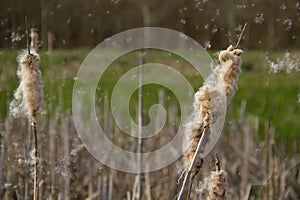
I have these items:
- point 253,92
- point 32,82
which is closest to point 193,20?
point 32,82

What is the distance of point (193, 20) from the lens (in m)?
1.93

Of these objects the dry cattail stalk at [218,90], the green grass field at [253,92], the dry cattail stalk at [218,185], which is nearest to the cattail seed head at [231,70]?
the dry cattail stalk at [218,90]

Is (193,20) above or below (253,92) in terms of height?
below

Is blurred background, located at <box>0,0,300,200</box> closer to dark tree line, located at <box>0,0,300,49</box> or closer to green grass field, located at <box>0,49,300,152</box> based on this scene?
dark tree line, located at <box>0,0,300,49</box>

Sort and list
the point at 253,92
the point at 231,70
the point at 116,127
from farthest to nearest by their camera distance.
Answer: the point at 253,92 < the point at 116,127 < the point at 231,70

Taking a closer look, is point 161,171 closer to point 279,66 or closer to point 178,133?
point 178,133

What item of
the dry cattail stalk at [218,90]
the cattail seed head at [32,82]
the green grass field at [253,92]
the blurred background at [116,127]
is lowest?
the dry cattail stalk at [218,90]

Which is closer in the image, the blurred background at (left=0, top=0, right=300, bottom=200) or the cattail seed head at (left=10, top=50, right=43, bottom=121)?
the cattail seed head at (left=10, top=50, right=43, bottom=121)

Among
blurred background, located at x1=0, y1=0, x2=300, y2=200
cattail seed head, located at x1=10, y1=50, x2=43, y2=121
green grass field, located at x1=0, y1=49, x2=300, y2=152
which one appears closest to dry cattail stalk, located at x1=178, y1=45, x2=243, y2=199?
cattail seed head, located at x1=10, y1=50, x2=43, y2=121

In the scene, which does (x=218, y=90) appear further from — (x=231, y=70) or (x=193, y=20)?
(x=193, y=20)

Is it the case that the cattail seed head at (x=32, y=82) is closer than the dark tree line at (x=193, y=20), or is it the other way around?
the cattail seed head at (x=32, y=82)

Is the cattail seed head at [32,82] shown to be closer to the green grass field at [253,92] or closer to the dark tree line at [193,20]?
the dark tree line at [193,20]

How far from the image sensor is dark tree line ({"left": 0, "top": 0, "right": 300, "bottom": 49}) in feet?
5.94

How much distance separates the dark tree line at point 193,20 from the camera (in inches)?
71.3
